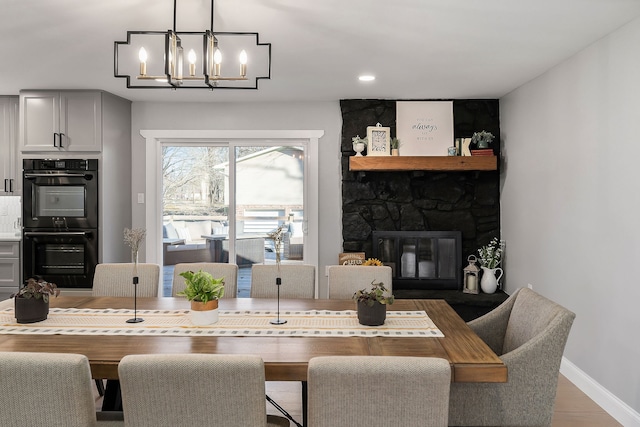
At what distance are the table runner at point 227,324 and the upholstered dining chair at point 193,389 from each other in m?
0.68

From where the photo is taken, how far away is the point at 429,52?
3.55 m

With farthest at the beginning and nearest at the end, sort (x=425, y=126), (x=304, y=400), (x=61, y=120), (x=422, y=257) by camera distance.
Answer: (x=422, y=257)
(x=425, y=126)
(x=61, y=120)
(x=304, y=400)

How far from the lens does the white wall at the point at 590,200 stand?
2.97 meters

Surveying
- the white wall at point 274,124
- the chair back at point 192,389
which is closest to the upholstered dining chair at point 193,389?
the chair back at point 192,389

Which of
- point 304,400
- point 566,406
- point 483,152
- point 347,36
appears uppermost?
point 347,36

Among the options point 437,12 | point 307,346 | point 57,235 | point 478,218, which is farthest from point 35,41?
point 478,218

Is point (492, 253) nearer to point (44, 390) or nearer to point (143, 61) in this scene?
point (143, 61)

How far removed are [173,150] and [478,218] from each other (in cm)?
328

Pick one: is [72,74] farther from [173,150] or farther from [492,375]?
[492,375]

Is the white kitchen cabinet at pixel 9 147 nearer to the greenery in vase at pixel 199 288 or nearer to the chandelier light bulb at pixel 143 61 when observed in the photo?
the chandelier light bulb at pixel 143 61

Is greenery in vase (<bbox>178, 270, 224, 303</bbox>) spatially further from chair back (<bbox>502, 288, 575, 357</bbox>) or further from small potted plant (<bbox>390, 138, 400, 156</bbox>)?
small potted plant (<bbox>390, 138, 400, 156</bbox>)

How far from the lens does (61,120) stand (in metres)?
4.79

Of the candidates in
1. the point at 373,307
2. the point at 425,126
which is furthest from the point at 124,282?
the point at 425,126

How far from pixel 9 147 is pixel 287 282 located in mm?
3616
